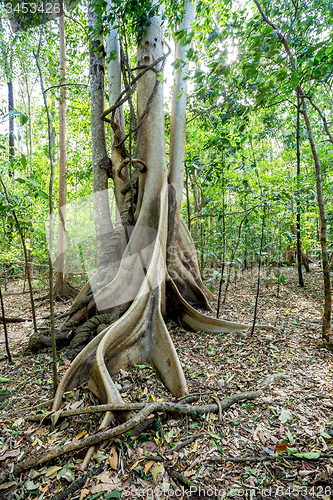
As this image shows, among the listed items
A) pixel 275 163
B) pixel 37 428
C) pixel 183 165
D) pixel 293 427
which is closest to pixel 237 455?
pixel 293 427

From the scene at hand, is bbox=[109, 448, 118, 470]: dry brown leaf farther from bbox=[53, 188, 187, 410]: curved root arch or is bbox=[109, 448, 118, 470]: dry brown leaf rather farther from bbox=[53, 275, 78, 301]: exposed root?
bbox=[53, 275, 78, 301]: exposed root

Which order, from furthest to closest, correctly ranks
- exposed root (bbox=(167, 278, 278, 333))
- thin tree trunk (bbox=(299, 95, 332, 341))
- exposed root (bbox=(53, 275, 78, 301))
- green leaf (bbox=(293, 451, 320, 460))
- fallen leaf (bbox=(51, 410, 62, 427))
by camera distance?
exposed root (bbox=(53, 275, 78, 301))
exposed root (bbox=(167, 278, 278, 333))
thin tree trunk (bbox=(299, 95, 332, 341))
fallen leaf (bbox=(51, 410, 62, 427))
green leaf (bbox=(293, 451, 320, 460))

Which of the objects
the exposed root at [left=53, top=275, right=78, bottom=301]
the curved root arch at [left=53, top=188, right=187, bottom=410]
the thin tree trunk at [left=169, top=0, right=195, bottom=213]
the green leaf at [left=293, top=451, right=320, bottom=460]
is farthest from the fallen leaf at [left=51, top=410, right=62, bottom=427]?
the exposed root at [left=53, top=275, right=78, bottom=301]

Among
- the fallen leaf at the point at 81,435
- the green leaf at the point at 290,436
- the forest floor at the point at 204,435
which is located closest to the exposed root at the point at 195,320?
the forest floor at the point at 204,435

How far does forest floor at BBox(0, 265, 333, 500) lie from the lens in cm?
137

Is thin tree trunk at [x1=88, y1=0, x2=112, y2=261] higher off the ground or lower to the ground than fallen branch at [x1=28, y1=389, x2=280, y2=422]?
higher

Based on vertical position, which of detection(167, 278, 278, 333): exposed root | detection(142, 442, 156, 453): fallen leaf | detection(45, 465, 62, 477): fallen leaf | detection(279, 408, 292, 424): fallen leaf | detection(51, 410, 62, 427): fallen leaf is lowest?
detection(45, 465, 62, 477): fallen leaf

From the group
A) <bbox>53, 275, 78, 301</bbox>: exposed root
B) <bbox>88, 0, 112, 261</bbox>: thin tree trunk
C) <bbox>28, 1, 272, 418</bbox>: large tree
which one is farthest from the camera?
<bbox>53, 275, 78, 301</bbox>: exposed root

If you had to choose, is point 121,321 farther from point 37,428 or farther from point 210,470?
point 210,470

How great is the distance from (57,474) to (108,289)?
190cm

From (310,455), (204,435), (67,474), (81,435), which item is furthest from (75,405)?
(310,455)

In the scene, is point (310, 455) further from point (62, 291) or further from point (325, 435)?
point (62, 291)

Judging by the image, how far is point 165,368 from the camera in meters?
2.39

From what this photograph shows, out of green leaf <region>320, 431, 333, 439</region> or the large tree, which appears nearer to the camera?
green leaf <region>320, 431, 333, 439</region>
